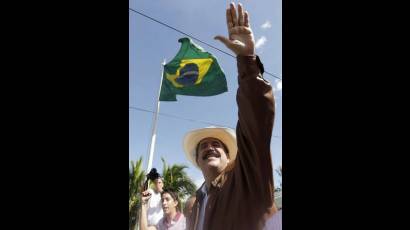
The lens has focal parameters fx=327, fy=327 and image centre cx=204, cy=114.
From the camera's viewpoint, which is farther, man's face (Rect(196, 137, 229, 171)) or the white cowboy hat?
the white cowboy hat

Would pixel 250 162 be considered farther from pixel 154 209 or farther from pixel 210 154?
pixel 154 209

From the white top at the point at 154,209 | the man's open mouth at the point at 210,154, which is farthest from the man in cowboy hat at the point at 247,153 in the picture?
the white top at the point at 154,209

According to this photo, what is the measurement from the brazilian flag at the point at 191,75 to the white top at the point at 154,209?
1.53 m

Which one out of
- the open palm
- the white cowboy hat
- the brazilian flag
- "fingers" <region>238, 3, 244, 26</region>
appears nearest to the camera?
the open palm

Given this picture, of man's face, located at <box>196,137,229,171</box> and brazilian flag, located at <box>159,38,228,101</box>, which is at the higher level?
brazilian flag, located at <box>159,38,228,101</box>

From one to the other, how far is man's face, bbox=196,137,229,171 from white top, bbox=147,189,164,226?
114 inches

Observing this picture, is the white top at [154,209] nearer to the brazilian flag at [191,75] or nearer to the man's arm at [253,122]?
the brazilian flag at [191,75]

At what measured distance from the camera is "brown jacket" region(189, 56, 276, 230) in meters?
1.33

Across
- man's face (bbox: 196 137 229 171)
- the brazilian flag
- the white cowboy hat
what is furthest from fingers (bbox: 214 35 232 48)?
the brazilian flag

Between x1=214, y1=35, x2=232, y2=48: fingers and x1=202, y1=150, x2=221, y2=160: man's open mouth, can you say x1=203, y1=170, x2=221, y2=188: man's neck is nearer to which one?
x1=202, y1=150, x2=221, y2=160: man's open mouth
